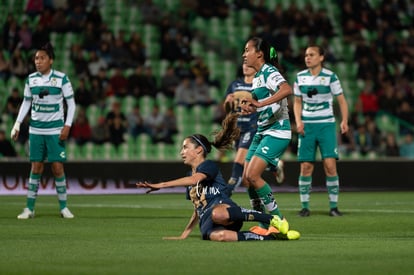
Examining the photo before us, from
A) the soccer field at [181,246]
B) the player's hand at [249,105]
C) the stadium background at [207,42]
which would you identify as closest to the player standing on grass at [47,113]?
the soccer field at [181,246]

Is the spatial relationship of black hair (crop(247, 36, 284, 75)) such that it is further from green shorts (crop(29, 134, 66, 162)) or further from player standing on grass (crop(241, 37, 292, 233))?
green shorts (crop(29, 134, 66, 162))

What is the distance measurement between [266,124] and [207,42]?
17559mm

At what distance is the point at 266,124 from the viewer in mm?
11656

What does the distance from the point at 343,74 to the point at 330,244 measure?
1878 centimetres

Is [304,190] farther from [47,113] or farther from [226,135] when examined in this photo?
[226,135]

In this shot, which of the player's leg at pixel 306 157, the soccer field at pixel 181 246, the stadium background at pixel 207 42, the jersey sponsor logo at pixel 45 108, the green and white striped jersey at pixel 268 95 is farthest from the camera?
the stadium background at pixel 207 42

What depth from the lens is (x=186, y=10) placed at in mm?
29516

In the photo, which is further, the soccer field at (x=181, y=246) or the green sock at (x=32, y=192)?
the green sock at (x=32, y=192)

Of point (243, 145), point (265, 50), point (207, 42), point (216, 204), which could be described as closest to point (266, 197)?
point (216, 204)

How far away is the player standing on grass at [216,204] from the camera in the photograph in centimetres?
1031

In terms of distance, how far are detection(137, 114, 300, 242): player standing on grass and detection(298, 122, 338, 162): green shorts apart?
447 centimetres

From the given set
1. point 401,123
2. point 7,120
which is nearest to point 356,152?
point 401,123

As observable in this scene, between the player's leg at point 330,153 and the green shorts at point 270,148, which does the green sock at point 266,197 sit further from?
the player's leg at point 330,153

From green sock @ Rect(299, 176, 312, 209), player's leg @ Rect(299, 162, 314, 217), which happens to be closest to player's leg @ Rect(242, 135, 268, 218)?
player's leg @ Rect(299, 162, 314, 217)
